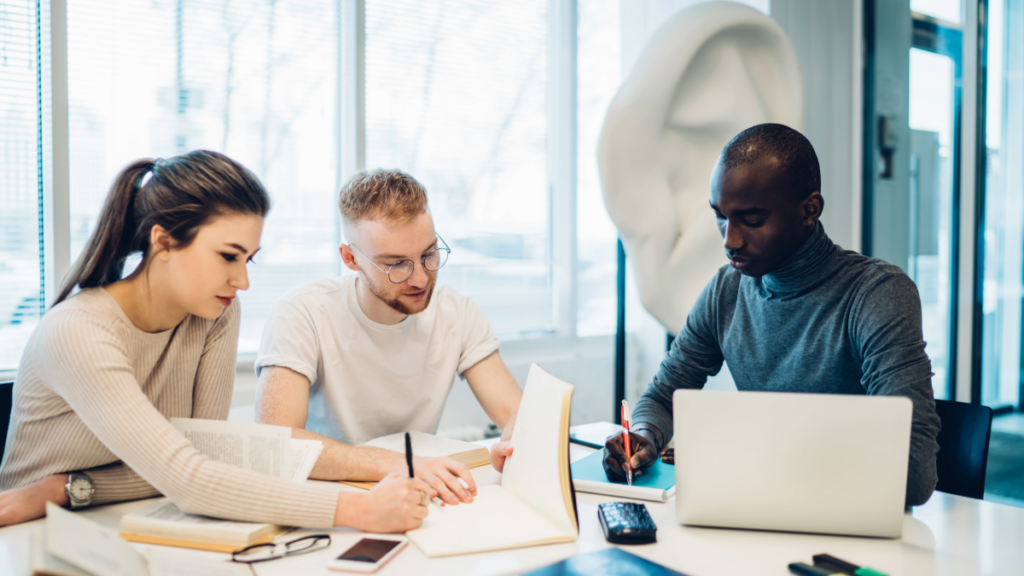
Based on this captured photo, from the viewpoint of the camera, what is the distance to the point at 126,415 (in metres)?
1.00

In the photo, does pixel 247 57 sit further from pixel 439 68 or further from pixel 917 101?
pixel 917 101

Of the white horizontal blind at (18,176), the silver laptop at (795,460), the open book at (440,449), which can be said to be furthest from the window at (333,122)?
the silver laptop at (795,460)

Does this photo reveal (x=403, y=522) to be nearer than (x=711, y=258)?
Yes

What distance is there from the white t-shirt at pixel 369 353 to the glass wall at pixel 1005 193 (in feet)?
8.03

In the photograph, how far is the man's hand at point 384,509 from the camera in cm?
99

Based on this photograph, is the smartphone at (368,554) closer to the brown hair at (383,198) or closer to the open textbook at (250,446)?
the open textbook at (250,446)

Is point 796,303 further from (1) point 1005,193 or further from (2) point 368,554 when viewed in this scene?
(1) point 1005,193

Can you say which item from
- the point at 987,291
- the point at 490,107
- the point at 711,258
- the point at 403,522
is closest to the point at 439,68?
the point at 490,107

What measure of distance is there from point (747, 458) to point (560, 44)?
2676mm

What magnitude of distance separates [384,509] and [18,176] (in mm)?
1828

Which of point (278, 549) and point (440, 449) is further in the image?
point (440, 449)

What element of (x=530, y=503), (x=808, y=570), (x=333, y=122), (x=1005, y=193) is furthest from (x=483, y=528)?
(x=1005, y=193)

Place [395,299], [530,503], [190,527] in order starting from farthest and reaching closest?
[395,299] < [530,503] < [190,527]

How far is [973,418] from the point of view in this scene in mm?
1279
